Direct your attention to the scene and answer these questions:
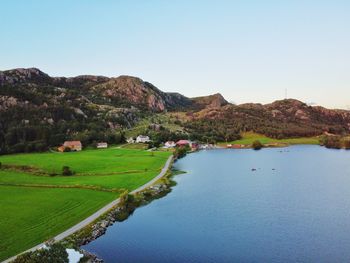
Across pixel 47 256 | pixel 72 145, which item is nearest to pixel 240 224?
pixel 47 256

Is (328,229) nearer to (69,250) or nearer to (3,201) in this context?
(69,250)

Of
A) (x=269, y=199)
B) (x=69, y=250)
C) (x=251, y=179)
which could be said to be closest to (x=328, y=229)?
(x=269, y=199)

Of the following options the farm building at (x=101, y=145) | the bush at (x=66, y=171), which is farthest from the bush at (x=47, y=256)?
the farm building at (x=101, y=145)

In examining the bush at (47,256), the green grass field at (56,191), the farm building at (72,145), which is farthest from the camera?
the farm building at (72,145)

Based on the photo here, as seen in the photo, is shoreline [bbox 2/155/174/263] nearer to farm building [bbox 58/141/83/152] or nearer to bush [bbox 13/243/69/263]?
bush [bbox 13/243/69/263]

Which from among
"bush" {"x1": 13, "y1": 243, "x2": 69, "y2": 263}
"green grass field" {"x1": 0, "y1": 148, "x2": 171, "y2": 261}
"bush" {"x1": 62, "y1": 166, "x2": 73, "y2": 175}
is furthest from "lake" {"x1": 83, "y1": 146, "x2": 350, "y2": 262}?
Result: "bush" {"x1": 62, "y1": 166, "x2": 73, "y2": 175}

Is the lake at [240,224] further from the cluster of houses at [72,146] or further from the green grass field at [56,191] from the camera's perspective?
the cluster of houses at [72,146]
